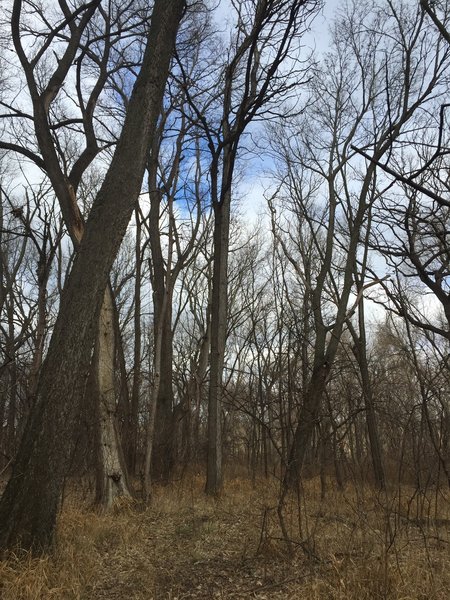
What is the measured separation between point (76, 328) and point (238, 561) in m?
2.61

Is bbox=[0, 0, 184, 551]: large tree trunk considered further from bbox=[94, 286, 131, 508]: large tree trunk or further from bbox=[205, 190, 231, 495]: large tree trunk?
bbox=[205, 190, 231, 495]: large tree trunk

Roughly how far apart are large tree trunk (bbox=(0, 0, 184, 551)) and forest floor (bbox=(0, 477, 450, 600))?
0.40m

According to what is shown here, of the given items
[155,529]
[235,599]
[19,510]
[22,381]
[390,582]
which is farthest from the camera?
[22,381]

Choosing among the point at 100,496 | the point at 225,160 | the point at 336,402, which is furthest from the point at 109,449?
the point at 225,160

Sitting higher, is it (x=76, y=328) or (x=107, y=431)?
(x=76, y=328)

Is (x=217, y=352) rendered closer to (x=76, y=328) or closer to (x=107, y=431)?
(x=107, y=431)

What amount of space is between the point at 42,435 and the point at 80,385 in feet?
1.79

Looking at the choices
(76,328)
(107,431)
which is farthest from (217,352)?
(76,328)

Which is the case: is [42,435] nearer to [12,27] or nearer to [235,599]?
[235,599]

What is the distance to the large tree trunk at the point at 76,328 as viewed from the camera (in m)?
4.22

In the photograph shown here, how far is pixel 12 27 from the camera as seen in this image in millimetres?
6973

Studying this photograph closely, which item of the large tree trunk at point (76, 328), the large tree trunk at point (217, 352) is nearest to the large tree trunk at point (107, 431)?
the large tree trunk at point (217, 352)

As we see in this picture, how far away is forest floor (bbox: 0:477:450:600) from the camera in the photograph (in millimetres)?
3612

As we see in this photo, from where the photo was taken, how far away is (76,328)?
15.3ft
